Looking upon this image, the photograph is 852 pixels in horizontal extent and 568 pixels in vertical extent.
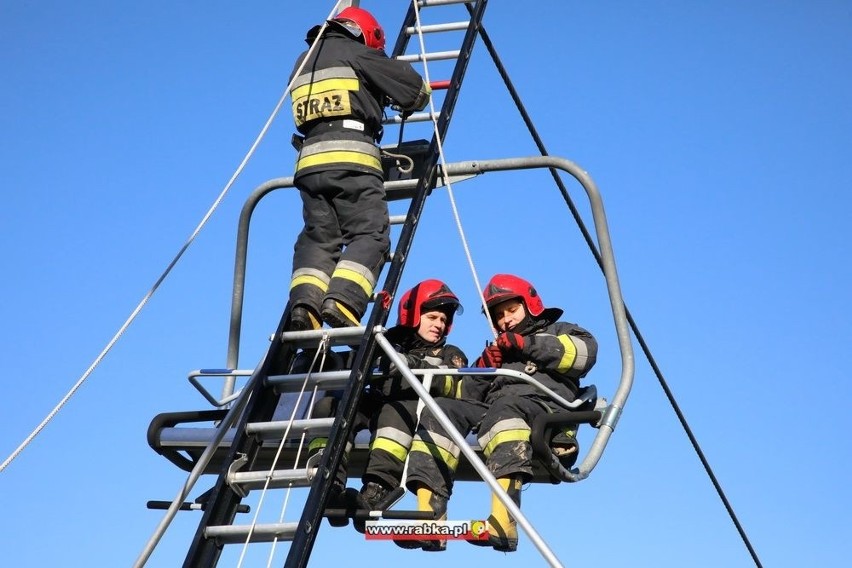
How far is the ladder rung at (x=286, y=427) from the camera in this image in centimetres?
578

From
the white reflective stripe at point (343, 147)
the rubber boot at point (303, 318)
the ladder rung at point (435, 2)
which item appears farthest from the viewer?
the ladder rung at point (435, 2)

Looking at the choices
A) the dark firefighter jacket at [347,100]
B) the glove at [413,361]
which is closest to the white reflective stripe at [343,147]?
the dark firefighter jacket at [347,100]

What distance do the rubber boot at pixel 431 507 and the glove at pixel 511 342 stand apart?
0.86 meters

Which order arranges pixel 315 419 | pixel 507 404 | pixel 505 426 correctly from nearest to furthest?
pixel 315 419 < pixel 505 426 < pixel 507 404

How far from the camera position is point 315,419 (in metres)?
5.86

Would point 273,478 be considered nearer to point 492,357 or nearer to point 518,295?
point 492,357

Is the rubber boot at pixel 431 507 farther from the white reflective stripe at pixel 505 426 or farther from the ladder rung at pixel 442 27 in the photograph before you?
the ladder rung at pixel 442 27

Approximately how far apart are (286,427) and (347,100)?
1.74 meters

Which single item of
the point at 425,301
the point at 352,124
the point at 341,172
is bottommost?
the point at 425,301

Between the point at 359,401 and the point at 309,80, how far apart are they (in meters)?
1.78

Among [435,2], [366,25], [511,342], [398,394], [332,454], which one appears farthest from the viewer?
[435,2]

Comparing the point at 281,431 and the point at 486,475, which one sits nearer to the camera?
the point at 486,475

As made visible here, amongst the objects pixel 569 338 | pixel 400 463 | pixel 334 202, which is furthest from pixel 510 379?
pixel 334 202

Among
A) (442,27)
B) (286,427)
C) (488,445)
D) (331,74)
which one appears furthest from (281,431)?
(442,27)
